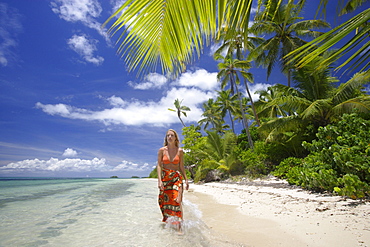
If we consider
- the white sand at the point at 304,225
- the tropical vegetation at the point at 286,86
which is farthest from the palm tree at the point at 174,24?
the white sand at the point at 304,225

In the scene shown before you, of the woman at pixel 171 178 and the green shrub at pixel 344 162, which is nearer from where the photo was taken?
the woman at pixel 171 178

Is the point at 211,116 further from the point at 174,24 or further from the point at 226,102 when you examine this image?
the point at 174,24

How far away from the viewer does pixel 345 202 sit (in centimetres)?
425

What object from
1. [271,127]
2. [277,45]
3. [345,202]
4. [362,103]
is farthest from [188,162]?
[345,202]

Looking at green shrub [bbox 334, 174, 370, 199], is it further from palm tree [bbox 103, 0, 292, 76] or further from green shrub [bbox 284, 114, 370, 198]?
palm tree [bbox 103, 0, 292, 76]

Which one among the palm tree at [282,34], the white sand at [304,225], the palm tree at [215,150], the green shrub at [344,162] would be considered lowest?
the white sand at [304,225]

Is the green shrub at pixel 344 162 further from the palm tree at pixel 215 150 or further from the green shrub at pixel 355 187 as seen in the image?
the palm tree at pixel 215 150

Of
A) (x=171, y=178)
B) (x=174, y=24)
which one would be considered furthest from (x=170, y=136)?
(x=174, y=24)

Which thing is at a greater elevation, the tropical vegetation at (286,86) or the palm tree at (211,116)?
the palm tree at (211,116)

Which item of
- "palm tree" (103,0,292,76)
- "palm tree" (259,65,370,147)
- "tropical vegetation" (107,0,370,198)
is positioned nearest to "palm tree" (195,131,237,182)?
"tropical vegetation" (107,0,370,198)

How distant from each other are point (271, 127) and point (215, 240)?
10.5 m

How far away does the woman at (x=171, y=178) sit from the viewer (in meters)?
3.47

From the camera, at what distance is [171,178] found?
138 inches

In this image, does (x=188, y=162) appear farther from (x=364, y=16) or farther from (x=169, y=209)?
(x=364, y=16)
